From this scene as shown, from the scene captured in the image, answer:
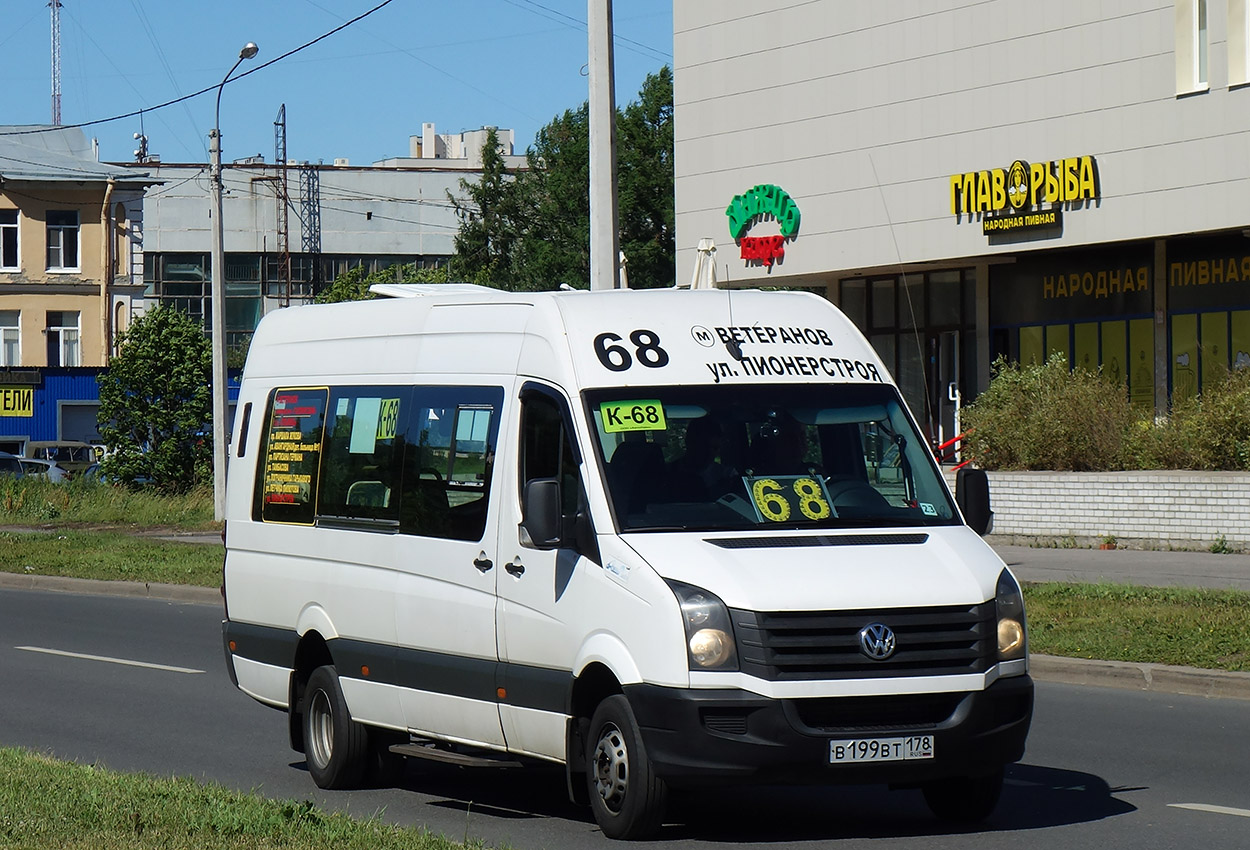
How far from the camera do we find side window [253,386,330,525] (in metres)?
9.60

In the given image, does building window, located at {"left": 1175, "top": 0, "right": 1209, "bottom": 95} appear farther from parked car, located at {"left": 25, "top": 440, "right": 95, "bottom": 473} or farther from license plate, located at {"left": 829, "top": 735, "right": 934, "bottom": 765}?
parked car, located at {"left": 25, "top": 440, "right": 95, "bottom": 473}

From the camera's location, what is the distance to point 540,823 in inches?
311

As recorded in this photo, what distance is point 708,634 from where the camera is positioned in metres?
6.87

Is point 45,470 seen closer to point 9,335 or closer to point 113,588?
point 113,588

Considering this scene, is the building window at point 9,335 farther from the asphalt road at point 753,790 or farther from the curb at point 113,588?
the asphalt road at point 753,790

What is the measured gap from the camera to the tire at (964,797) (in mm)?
7684

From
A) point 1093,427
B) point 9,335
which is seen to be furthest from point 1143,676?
point 9,335

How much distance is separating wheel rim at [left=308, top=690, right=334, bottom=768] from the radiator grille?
3066 millimetres

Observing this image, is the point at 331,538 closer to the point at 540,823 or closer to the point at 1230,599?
the point at 540,823

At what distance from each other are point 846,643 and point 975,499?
5.06 feet

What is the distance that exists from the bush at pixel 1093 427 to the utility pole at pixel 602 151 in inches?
394

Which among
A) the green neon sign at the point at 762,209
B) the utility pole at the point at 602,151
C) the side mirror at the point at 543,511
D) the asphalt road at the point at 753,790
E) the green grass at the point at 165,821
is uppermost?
the green neon sign at the point at 762,209

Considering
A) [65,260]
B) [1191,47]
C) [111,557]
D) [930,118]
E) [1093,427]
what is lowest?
[111,557]

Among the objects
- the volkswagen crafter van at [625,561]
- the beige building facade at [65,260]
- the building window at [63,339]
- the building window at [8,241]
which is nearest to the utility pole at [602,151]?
the volkswagen crafter van at [625,561]
